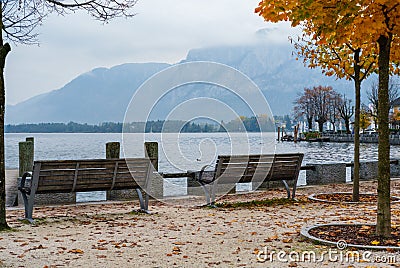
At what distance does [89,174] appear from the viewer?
866 cm

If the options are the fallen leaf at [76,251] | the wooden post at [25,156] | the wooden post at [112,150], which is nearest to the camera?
the fallen leaf at [76,251]

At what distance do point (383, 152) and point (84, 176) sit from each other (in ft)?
14.8

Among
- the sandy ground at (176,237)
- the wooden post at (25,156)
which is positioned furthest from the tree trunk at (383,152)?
the wooden post at (25,156)

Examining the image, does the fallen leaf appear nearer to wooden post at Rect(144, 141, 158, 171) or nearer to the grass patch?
the grass patch

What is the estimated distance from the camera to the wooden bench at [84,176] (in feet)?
26.8

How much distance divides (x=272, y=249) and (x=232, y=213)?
3.10m

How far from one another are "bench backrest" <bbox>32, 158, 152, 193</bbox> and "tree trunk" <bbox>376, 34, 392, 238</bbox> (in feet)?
13.0

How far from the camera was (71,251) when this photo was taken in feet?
19.9

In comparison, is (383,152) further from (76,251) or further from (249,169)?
(249,169)

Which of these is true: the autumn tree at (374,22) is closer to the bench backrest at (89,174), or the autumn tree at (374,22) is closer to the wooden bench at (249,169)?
the bench backrest at (89,174)

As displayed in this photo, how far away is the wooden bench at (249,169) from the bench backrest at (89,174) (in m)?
1.47

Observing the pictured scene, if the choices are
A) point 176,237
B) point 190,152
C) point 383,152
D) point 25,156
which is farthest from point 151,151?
point 190,152

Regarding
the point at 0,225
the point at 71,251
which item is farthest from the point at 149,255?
the point at 0,225

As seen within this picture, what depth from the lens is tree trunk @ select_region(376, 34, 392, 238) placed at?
6.39 metres
